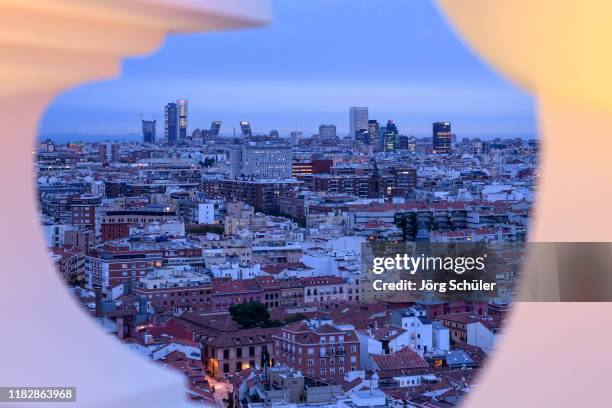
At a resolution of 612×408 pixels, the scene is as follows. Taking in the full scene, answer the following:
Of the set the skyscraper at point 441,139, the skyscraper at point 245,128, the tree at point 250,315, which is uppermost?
the skyscraper at point 245,128

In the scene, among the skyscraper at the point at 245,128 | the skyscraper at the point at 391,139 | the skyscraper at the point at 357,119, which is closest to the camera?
the skyscraper at the point at 357,119

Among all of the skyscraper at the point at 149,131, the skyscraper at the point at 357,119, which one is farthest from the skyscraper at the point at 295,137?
the skyscraper at the point at 149,131

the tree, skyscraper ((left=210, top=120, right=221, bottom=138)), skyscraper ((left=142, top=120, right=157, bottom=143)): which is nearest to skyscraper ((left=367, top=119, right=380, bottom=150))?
skyscraper ((left=210, top=120, right=221, bottom=138))

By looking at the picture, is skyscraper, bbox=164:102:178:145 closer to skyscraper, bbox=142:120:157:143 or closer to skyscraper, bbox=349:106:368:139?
skyscraper, bbox=142:120:157:143

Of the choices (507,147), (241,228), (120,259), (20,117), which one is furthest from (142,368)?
(507,147)

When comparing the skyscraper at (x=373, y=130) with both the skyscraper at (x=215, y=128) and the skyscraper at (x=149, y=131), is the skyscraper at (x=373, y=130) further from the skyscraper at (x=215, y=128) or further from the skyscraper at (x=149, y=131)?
the skyscraper at (x=149, y=131)
